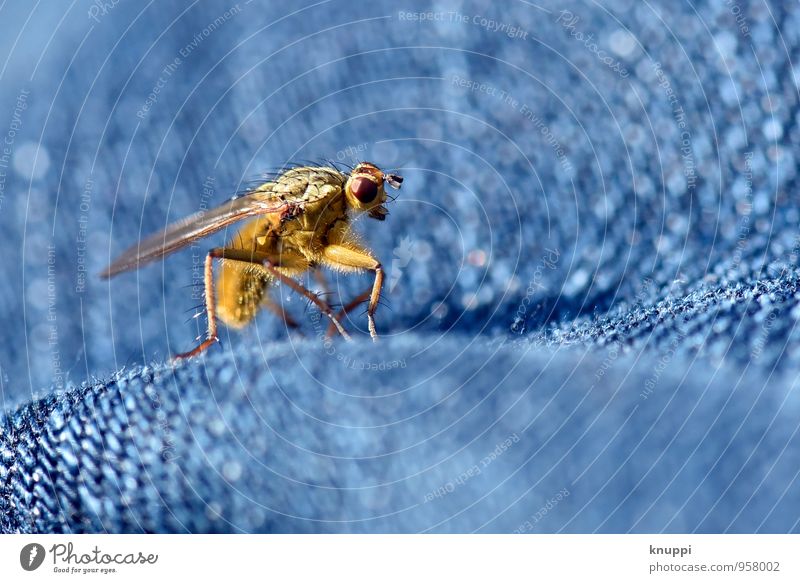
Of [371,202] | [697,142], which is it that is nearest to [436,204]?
[371,202]

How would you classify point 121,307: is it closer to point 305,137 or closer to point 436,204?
point 305,137

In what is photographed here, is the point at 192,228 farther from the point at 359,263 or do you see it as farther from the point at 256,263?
the point at 359,263

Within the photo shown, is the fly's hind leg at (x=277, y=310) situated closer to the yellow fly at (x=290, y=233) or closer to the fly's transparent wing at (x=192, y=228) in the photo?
the yellow fly at (x=290, y=233)

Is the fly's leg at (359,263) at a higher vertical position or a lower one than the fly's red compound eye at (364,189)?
lower
